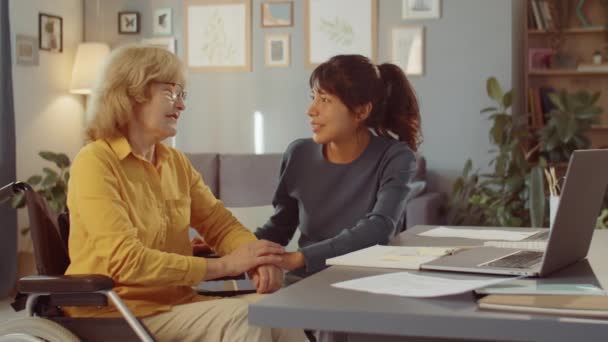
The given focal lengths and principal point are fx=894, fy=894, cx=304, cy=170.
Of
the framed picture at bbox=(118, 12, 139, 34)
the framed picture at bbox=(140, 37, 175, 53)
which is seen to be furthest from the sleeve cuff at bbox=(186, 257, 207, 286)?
the framed picture at bbox=(118, 12, 139, 34)

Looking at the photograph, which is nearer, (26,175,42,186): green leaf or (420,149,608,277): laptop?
(420,149,608,277): laptop

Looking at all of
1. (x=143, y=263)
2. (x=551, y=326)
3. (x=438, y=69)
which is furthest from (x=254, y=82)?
(x=551, y=326)

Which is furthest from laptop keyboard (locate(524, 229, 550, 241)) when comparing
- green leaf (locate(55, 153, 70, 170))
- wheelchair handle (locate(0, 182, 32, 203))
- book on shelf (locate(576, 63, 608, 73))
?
book on shelf (locate(576, 63, 608, 73))

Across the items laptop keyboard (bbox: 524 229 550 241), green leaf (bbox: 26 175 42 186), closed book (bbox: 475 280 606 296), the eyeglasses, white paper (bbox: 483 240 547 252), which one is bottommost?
green leaf (bbox: 26 175 42 186)

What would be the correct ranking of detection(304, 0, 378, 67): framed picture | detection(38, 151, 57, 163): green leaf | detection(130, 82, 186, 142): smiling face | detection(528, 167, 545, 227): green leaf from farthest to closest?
detection(304, 0, 378, 67): framed picture < detection(38, 151, 57, 163): green leaf < detection(528, 167, 545, 227): green leaf < detection(130, 82, 186, 142): smiling face

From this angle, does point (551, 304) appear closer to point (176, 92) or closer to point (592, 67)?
point (176, 92)

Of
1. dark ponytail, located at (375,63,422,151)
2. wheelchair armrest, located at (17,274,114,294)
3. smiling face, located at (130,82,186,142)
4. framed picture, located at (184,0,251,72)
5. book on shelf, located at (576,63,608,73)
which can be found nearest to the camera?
wheelchair armrest, located at (17,274,114,294)

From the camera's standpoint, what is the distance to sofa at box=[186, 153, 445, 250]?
5055mm

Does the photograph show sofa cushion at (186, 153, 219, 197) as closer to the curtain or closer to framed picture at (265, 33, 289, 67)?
framed picture at (265, 33, 289, 67)

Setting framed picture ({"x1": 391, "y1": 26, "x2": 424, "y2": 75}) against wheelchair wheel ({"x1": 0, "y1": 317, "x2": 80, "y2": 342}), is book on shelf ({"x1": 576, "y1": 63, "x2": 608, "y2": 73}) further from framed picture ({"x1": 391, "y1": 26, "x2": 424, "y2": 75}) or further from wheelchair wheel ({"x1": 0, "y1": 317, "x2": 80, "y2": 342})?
wheelchair wheel ({"x1": 0, "y1": 317, "x2": 80, "y2": 342})

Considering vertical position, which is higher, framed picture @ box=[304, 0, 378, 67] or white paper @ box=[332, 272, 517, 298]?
framed picture @ box=[304, 0, 378, 67]

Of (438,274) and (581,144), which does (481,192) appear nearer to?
(581,144)

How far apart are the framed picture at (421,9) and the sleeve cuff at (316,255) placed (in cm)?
373

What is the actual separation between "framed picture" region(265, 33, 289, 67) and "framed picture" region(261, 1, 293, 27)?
8 centimetres
